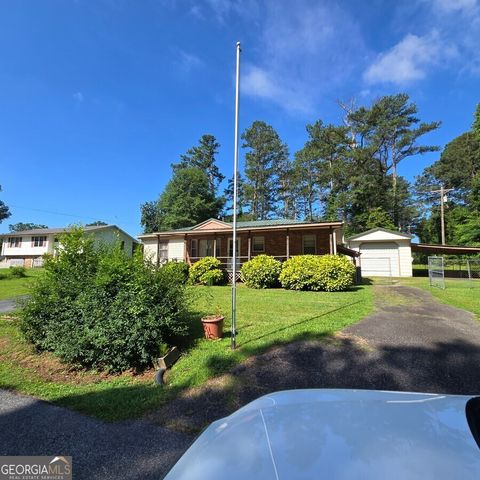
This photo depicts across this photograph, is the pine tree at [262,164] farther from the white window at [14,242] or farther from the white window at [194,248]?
the white window at [14,242]

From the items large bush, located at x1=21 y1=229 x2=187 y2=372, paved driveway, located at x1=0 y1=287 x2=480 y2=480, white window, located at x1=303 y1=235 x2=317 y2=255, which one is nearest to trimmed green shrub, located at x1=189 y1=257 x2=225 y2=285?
white window, located at x1=303 y1=235 x2=317 y2=255

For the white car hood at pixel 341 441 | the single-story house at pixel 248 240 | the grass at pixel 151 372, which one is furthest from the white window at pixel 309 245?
the white car hood at pixel 341 441

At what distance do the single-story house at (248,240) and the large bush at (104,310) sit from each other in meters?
12.0

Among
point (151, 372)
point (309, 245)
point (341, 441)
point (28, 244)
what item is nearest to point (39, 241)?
point (28, 244)

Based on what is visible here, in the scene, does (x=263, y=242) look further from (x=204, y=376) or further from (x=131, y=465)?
(x=131, y=465)

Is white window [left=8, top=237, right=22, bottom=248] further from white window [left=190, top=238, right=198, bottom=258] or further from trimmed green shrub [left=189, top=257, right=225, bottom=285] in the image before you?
trimmed green shrub [left=189, top=257, right=225, bottom=285]

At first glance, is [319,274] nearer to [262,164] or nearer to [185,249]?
[185,249]

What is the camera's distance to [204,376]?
4.51 meters

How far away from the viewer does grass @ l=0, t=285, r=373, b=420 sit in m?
4.01

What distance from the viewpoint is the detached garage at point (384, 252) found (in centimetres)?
2327

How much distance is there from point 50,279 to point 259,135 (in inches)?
1502

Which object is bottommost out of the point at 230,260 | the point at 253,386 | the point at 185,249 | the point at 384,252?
the point at 253,386

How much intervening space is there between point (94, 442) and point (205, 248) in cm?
1954

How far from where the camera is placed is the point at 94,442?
3.06 metres
